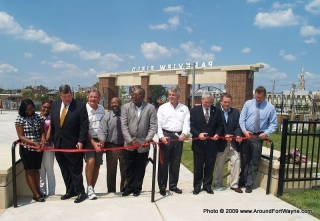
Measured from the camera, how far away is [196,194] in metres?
4.61

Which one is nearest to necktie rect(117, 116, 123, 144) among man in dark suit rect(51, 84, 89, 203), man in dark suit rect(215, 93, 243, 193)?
man in dark suit rect(51, 84, 89, 203)

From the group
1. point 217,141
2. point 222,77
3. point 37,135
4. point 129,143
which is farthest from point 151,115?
point 222,77

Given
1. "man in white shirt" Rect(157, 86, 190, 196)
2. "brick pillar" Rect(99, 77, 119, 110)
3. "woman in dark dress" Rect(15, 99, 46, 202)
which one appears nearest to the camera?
"woman in dark dress" Rect(15, 99, 46, 202)

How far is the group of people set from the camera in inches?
160

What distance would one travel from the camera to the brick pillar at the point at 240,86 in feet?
61.5

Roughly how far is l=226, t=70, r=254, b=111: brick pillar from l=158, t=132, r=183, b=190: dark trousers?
14809mm

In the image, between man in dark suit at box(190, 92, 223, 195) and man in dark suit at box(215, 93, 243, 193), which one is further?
man in dark suit at box(215, 93, 243, 193)

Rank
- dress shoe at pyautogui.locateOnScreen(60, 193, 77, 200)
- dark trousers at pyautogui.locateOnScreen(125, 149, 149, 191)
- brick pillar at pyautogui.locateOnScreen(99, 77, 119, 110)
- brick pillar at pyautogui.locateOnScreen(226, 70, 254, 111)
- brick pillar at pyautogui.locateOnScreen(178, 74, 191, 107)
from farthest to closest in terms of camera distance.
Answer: brick pillar at pyautogui.locateOnScreen(99, 77, 119, 110)
brick pillar at pyautogui.locateOnScreen(178, 74, 191, 107)
brick pillar at pyautogui.locateOnScreen(226, 70, 254, 111)
dark trousers at pyautogui.locateOnScreen(125, 149, 149, 191)
dress shoe at pyautogui.locateOnScreen(60, 193, 77, 200)

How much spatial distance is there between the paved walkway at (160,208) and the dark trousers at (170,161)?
218mm

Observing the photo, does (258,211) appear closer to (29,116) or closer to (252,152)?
(252,152)

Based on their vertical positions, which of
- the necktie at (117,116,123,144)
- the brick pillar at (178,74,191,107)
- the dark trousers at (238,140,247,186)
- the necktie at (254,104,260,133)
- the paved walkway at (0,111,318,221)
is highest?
the brick pillar at (178,74,191,107)

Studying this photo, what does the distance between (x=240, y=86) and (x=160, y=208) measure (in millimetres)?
16242

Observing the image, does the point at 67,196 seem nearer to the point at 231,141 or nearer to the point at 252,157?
the point at 231,141

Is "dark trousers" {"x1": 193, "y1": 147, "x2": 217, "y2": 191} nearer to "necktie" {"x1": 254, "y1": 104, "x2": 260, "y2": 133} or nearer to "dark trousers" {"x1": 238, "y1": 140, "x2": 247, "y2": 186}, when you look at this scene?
"dark trousers" {"x1": 238, "y1": 140, "x2": 247, "y2": 186}
